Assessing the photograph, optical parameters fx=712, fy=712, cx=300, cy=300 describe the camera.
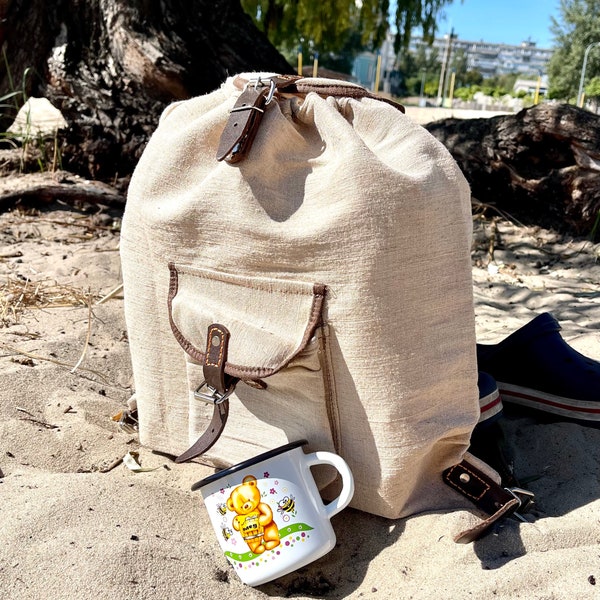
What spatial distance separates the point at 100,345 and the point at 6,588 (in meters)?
1.13

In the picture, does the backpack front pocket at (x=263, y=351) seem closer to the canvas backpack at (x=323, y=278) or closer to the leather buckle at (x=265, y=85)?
the canvas backpack at (x=323, y=278)

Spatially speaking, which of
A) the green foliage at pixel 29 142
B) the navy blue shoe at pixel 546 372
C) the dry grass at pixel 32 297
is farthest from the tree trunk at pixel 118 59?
the navy blue shoe at pixel 546 372

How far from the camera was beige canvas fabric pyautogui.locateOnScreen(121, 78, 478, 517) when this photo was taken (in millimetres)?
1329

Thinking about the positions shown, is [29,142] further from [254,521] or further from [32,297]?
[254,521]

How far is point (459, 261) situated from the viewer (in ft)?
4.53

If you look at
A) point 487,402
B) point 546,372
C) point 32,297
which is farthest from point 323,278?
point 32,297

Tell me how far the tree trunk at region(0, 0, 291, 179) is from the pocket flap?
209 cm

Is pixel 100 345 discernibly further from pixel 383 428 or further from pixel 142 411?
pixel 383 428

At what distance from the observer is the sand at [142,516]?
130 cm

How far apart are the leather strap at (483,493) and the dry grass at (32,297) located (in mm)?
1455

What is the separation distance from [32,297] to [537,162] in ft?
8.11

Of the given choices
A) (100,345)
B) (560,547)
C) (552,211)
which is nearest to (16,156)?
(100,345)

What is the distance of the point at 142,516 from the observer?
1.49m

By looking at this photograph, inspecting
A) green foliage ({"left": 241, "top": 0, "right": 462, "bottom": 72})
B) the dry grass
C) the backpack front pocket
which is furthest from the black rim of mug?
green foliage ({"left": 241, "top": 0, "right": 462, "bottom": 72})
